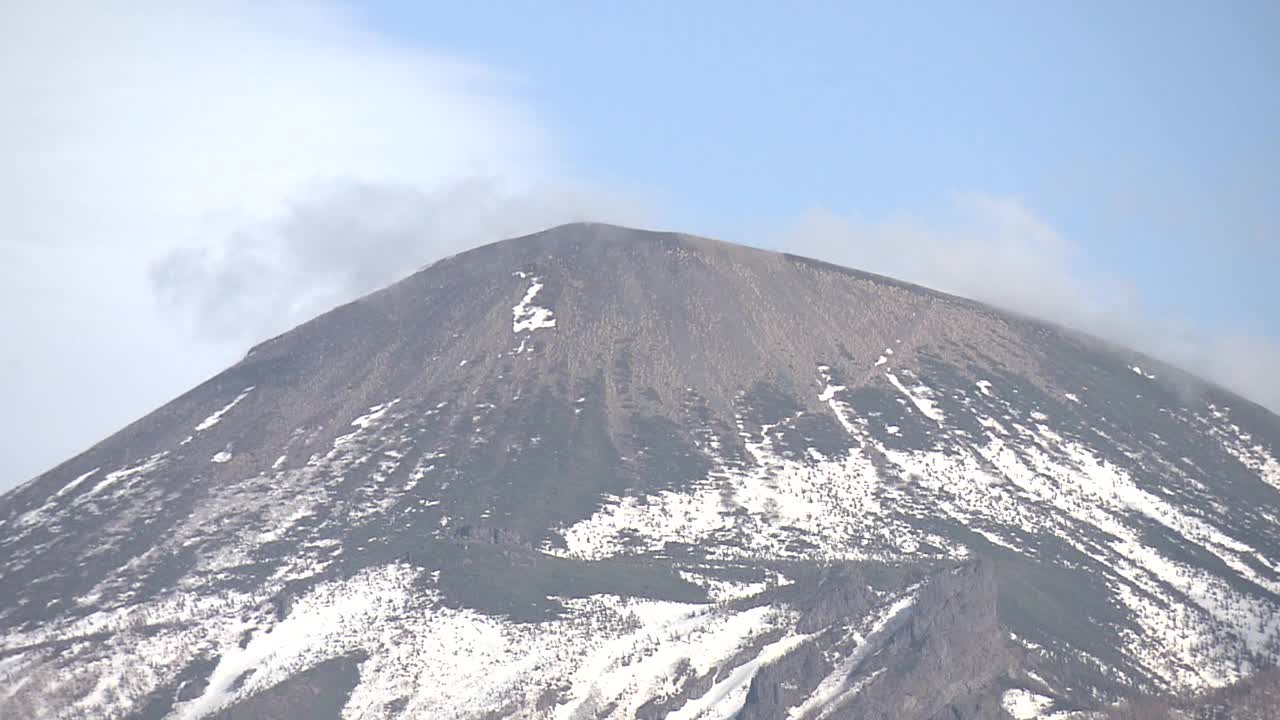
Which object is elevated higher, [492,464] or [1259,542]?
[492,464]

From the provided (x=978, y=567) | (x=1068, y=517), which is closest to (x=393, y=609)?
(x=978, y=567)

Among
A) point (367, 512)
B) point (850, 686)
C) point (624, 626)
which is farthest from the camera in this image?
point (367, 512)

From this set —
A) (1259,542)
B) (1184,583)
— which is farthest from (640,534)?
(1259,542)

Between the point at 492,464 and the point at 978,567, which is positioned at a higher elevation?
the point at 492,464

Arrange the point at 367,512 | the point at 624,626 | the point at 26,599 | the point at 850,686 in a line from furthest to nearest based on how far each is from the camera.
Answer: the point at 367,512
the point at 26,599
the point at 624,626
the point at 850,686

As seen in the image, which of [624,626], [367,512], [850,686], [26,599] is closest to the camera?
[850,686]

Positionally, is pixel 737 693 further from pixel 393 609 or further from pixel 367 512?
pixel 367 512

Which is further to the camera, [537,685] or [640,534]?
[640,534]

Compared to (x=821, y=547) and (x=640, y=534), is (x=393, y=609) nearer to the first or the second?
(x=640, y=534)
